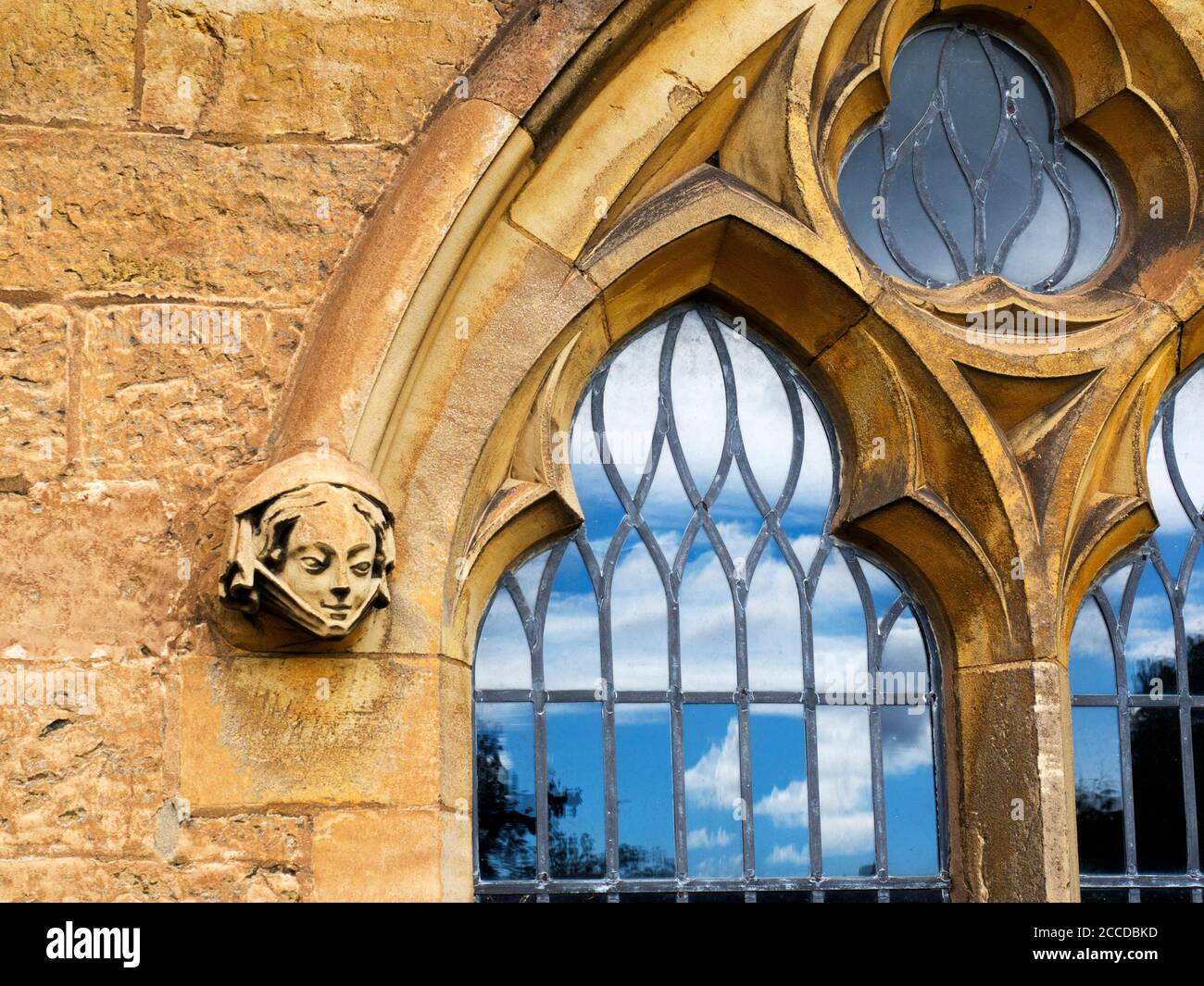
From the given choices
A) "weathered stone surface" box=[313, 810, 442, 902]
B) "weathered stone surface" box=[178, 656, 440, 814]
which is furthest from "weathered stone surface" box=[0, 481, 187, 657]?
"weathered stone surface" box=[313, 810, 442, 902]

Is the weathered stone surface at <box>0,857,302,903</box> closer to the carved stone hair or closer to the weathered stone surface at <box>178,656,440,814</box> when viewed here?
the weathered stone surface at <box>178,656,440,814</box>

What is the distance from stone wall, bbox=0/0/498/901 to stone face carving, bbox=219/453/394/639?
21 cm

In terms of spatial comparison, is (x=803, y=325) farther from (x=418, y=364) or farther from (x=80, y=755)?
(x=80, y=755)

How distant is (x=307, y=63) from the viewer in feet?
12.3

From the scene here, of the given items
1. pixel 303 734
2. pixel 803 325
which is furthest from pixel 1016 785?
pixel 303 734

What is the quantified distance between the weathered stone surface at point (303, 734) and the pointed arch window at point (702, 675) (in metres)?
0.56

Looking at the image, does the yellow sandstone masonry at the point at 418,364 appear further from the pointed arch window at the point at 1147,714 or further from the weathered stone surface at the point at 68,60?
the pointed arch window at the point at 1147,714

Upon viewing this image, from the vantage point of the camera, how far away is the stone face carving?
130 inches

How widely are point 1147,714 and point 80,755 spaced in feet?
8.88

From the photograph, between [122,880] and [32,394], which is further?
[32,394]

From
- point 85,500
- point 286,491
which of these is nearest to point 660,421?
point 286,491

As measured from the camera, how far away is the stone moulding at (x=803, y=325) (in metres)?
3.64
